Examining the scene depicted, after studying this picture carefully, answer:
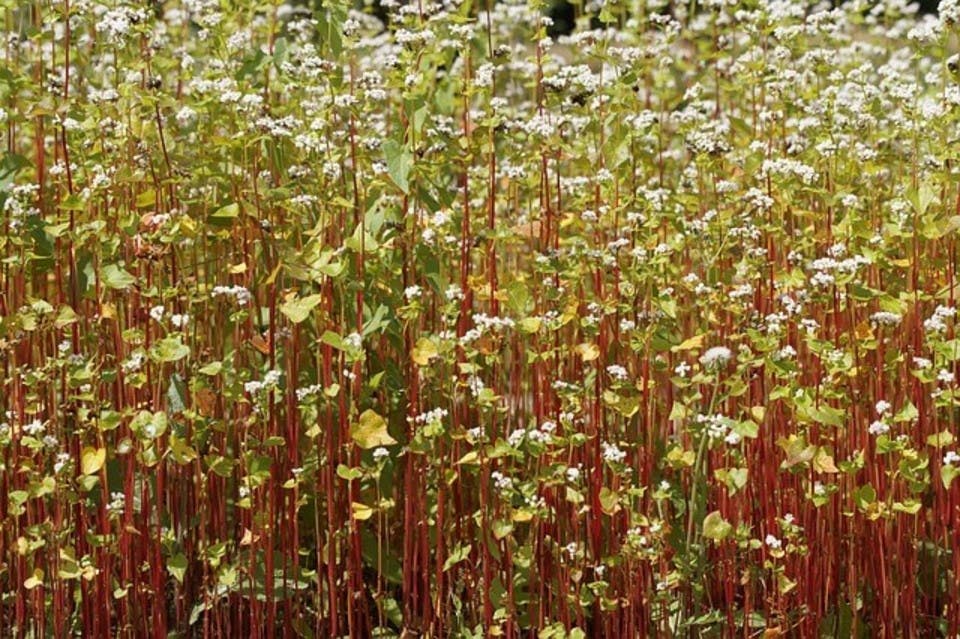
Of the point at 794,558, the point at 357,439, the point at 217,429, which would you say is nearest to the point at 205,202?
the point at 217,429

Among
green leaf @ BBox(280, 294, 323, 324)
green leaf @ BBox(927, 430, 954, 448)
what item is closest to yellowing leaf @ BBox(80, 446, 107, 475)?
green leaf @ BBox(280, 294, 323, 324)

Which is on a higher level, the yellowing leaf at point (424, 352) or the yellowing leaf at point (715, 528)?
the yellowing leaf at point (424, 352)

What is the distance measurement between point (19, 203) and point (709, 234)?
1.23m

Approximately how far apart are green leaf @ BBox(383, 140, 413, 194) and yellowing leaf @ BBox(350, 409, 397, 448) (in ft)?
1.21

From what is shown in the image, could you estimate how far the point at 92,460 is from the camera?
229 centimetres

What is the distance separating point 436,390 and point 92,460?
596mm

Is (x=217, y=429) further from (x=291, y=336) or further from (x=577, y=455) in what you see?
(x=577, y=455)

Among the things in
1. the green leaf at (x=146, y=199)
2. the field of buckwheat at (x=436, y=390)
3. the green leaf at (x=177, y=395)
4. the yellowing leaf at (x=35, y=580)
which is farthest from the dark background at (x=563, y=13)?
the yellowing leaf at (x=35, y=580)

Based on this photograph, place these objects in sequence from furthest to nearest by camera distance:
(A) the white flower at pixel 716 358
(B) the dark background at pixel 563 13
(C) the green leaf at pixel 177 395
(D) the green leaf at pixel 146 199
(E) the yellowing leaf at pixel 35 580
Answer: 1. (B) the dark background at pixel 563 13
2. (D) the green leaf at pixel 146 199
3. (C) the green leaf at pixel 177 395
4. (E) the yellowing leaf at pixel 35 580
5. (A) the white flower at pixel 716 358

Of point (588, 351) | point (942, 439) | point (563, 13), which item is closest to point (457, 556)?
point (588, 351)

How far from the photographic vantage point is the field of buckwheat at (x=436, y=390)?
7.54ft

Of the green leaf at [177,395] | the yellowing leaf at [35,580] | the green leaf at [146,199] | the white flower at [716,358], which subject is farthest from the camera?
the green leaf at [146,199]

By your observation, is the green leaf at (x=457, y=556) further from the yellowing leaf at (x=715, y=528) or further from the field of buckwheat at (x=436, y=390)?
the yellowing leaf at (x=715, y=528)

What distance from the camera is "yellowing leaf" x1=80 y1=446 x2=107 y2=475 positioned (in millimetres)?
2275
